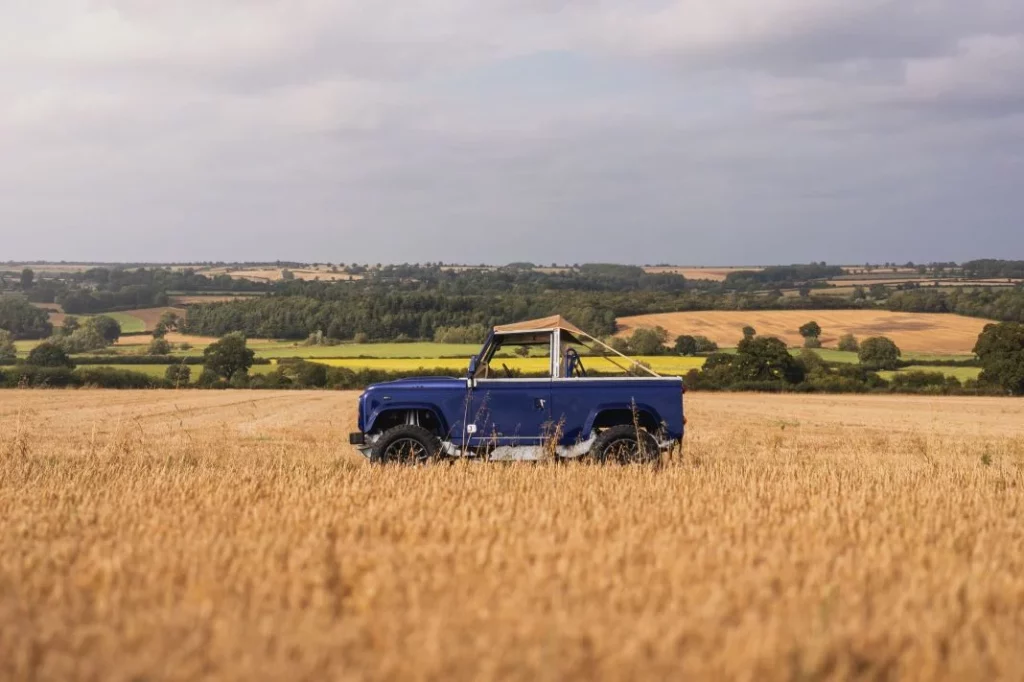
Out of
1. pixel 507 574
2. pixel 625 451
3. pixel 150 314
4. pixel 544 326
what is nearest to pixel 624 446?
pixel 625 451

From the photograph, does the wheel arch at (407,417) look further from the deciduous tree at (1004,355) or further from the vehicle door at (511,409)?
the deciduous tree at (1004,355)

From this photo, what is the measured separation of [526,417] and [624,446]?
4.21 feet

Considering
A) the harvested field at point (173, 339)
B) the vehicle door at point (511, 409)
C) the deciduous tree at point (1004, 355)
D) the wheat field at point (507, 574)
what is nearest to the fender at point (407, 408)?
the vehicle door at point (511, 409)

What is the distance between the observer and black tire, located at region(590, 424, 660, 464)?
12.9 m

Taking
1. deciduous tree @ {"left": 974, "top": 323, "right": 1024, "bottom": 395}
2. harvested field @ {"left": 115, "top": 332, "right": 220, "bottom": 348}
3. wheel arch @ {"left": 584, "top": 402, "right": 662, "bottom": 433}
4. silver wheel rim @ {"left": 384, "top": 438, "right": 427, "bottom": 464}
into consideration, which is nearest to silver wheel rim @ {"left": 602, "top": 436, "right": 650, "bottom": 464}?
wheel arch @ {"left": 584, "top": 402, "right": 662, "bottom": 433}

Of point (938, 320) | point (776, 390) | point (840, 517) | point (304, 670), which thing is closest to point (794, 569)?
point (840, 517)

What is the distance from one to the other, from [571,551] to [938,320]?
7510cm

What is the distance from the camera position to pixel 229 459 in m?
15.1

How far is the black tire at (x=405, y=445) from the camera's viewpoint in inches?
509

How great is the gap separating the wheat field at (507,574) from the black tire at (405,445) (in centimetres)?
98

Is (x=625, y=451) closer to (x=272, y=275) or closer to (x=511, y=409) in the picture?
(x=511, y=409)

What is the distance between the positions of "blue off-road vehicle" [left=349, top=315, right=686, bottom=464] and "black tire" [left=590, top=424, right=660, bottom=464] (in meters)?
0.01

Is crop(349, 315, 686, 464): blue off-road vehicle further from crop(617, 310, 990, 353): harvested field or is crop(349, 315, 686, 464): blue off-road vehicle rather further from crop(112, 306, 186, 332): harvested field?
crop(112, 306, 186, 332): harvested field

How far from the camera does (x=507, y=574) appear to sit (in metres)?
5.70
